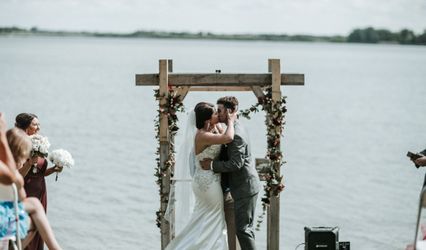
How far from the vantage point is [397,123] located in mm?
35906

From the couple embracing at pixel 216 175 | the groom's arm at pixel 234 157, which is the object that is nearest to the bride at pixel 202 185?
the couple embracing at pixel 216 175

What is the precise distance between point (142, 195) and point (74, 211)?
2459 mm

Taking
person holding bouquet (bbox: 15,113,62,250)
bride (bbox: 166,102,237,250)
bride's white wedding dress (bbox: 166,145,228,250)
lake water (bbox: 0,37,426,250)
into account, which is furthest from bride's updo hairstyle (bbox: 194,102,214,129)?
lake water (bbox: 0,37,426,250)

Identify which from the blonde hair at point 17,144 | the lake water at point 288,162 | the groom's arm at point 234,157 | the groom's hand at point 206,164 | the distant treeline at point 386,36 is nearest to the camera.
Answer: the blonde hair at point 17,144

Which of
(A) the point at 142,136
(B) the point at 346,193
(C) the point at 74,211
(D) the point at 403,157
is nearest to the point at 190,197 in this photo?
(C) the point at 74,211

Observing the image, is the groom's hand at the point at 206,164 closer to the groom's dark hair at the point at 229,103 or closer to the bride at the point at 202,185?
the bride at the point at 202,185

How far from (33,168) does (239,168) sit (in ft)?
6.44

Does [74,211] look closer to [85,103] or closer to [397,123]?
[397,123]

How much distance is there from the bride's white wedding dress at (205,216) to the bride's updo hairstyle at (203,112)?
0.27 meters

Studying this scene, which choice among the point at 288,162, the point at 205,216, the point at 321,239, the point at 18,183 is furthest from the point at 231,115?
the point at 288,162

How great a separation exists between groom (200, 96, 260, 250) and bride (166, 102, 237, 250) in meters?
0.10

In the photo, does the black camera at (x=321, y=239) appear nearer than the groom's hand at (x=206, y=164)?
No

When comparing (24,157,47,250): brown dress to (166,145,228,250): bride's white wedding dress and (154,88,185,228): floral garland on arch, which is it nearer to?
(154,88,185,228): floral garland on arch

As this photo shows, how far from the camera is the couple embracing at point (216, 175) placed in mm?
Result: 9125
